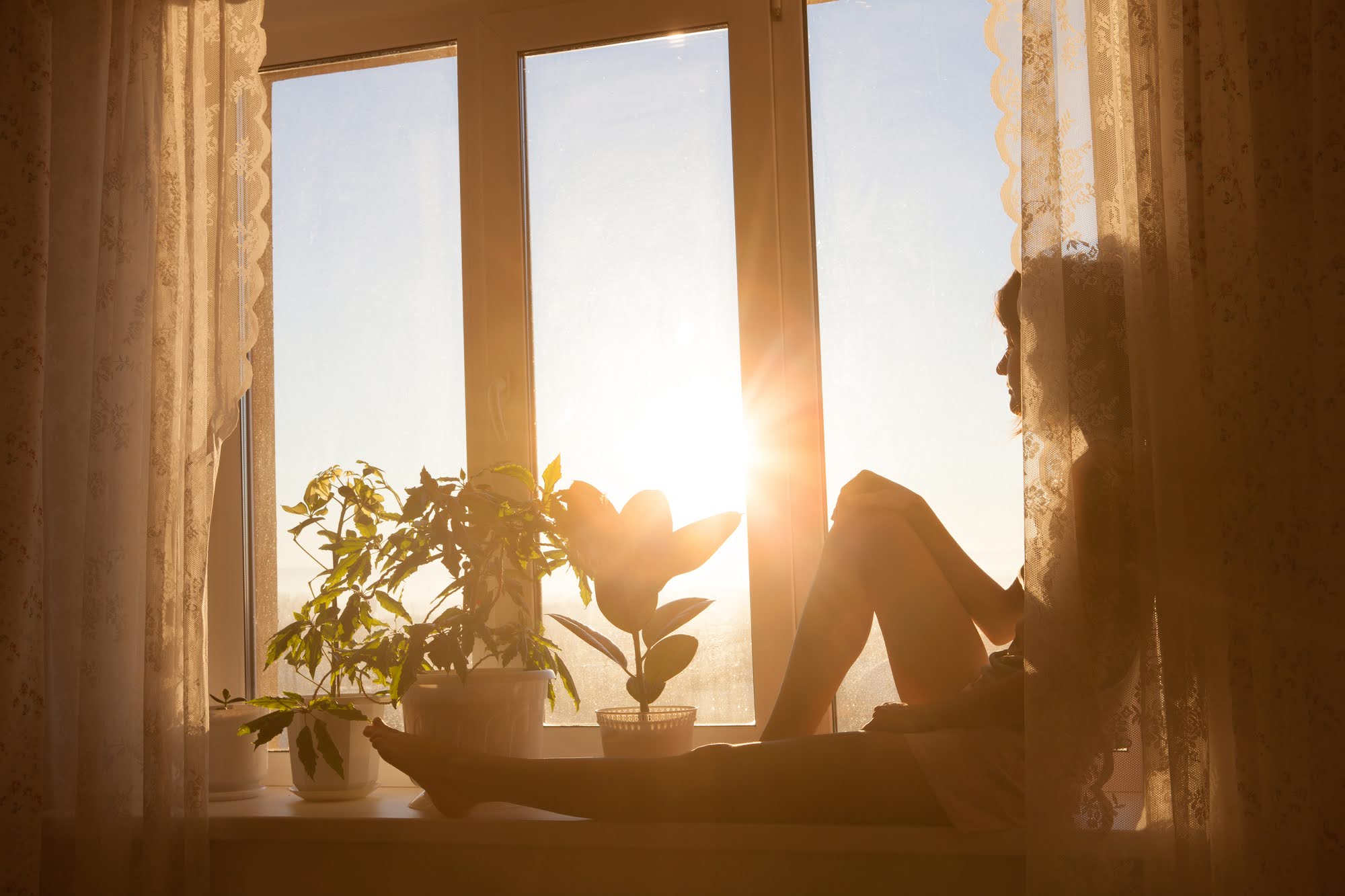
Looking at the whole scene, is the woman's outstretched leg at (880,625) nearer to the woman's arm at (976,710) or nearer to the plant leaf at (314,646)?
the woman's arm at (976,710)

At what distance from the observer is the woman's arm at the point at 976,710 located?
1.44m

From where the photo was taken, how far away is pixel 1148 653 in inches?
51.4

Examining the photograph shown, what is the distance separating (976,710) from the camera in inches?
56.6

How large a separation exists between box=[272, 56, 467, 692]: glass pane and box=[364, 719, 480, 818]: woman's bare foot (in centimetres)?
60

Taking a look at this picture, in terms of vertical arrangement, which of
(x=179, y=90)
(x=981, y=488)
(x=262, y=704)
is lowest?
(x=262, y=704)

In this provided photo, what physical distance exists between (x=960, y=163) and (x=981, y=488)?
57 cm

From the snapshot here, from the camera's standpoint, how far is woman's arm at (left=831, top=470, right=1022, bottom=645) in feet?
5.42

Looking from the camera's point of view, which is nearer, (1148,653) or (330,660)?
(1148,653)

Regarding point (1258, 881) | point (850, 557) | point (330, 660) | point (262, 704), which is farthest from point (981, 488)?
point (262, 704)

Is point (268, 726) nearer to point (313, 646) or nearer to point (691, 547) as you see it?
point (313, 646)

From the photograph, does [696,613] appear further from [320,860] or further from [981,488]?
[320,860]

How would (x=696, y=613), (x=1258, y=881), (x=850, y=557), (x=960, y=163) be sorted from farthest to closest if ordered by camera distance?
(x=960, y=163) → (x=696, y=613) → (x=850, y=557) → (x=1258, y=881)

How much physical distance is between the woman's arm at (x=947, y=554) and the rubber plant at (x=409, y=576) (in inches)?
19.7

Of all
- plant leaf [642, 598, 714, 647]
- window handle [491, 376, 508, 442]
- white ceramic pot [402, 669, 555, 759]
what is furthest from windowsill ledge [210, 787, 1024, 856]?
window handle [491, 376, 508, 442]
